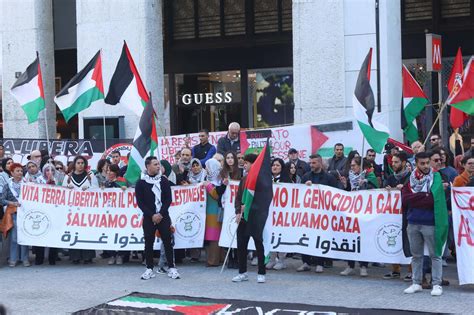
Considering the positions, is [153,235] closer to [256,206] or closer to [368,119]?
[256,206]

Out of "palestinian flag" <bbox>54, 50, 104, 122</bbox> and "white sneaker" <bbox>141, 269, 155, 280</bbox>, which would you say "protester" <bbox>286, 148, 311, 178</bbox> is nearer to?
"white sneaker" <bbox>141, 269, 155, 280</bbox>

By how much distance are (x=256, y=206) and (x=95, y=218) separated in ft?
11.1

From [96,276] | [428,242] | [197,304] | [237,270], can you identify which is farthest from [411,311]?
[96,276]

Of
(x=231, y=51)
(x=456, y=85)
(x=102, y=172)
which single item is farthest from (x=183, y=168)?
(x=231, y=51)

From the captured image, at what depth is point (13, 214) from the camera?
44.2 feet

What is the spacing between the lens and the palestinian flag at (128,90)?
1402 cm

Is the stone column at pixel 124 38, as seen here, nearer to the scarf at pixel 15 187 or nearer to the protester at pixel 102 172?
the protester at pixel 102 172

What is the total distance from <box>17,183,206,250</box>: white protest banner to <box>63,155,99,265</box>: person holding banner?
0.40ft

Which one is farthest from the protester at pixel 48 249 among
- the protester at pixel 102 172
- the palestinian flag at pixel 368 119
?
the palestinian flag at pixel 368 119

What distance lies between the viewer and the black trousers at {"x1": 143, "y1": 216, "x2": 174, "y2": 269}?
1180 cm

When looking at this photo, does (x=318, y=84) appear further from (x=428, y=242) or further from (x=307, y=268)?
(x=428, y=242)

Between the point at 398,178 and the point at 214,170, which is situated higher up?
the point at 214,170

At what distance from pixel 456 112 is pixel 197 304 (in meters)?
7.89

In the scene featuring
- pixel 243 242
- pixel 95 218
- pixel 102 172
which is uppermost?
pixel 102 172
